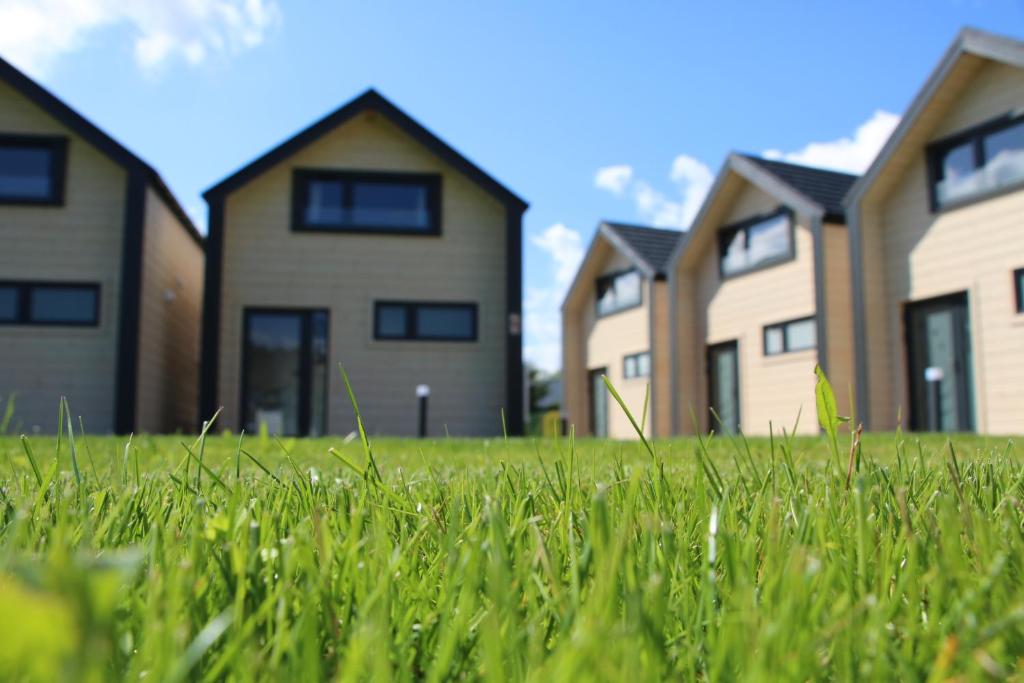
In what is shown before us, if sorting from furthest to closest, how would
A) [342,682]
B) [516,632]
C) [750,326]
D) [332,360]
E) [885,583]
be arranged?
[750,326] → [332,360] → [885,583] → [516,632] → [342,682]

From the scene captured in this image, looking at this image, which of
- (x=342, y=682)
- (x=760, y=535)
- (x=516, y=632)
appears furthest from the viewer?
(x=760, y=535)

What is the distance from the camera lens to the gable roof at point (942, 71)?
11.2 metres

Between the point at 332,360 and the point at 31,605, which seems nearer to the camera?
the point at 31,605

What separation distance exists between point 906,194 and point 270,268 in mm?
10847

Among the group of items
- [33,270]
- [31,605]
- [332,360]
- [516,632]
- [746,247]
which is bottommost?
[516,632]

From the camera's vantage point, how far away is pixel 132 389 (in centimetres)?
1255

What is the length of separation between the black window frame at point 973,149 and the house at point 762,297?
163 centimetres

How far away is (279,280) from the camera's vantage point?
1372 centimetres

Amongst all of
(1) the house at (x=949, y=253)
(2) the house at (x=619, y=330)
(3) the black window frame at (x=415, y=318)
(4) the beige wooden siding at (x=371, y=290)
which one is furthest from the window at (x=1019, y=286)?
(3) the black window frame at (x=415, y=318)

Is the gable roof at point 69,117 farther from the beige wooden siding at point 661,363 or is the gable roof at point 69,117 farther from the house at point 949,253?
the house at point 949,253

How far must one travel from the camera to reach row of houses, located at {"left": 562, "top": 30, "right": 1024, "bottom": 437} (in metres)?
11.5

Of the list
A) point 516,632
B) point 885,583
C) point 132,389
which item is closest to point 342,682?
point 516,632

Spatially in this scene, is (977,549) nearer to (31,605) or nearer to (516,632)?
(516,632)

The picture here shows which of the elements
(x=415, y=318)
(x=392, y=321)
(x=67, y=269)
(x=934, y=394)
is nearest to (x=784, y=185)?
(x=934, y=394)
